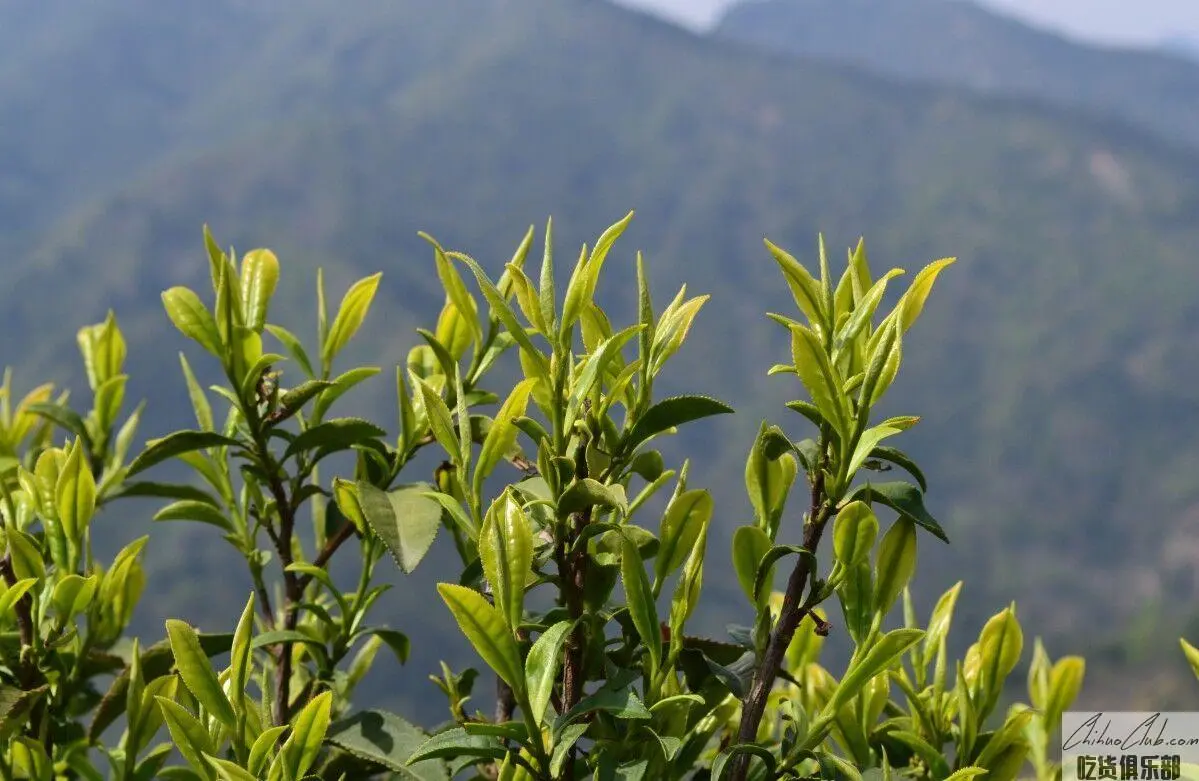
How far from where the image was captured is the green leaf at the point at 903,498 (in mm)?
910

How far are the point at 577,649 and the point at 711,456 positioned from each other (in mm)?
123386

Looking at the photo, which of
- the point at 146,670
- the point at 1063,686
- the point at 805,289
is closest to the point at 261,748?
the point at 146,670

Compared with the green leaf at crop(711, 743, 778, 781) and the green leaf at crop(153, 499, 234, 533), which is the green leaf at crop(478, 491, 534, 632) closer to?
the green leaf at crop(711, 743, 778, 781)

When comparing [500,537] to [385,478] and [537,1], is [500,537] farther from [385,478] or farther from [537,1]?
[537,1]

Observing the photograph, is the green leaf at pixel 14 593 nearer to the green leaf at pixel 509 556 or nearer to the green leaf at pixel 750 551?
the green leaf at pixel 509 556

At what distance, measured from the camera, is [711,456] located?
124m

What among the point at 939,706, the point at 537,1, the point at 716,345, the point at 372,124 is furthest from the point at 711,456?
the point at 939,706

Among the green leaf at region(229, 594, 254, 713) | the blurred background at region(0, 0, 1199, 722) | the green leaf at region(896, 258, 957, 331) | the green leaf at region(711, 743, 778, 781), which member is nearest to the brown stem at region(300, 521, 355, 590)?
the green leaf at region(229, 594, 254, 713)

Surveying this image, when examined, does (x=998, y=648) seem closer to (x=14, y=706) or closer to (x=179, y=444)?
(x=179, y=444)

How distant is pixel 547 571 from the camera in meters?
0.99

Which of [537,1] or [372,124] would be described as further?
[537,1]

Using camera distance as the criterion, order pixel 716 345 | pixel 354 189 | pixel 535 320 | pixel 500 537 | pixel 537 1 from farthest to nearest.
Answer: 1. pixel 537 1
2. pixel 354 189
3. pixel 716 345
4. pixel 535 320
5. pixel 500 537

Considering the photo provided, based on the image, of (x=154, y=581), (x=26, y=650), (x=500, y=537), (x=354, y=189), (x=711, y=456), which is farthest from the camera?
(x=354, y=189)

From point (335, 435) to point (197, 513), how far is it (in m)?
0.22
